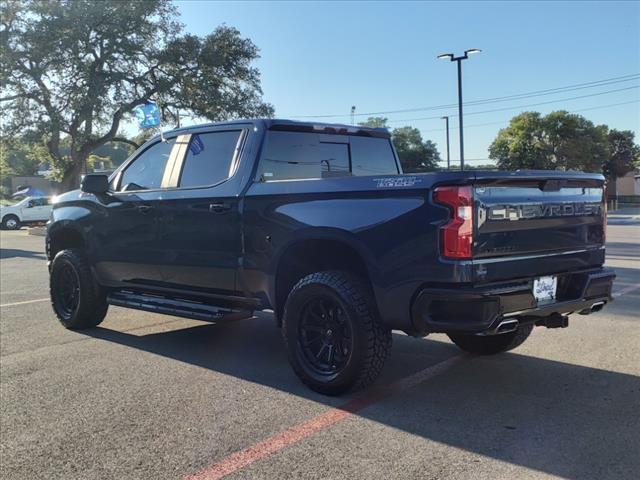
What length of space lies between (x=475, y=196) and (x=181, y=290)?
3059 mm

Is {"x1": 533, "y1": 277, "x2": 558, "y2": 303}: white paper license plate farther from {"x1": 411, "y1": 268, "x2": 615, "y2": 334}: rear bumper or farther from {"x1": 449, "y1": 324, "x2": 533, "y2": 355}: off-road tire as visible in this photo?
{"x1": 449, "y1": 324, "x2": 533, "y2": 355}: off-road tire

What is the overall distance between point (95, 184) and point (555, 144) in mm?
45857

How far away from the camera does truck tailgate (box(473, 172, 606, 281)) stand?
3.76 meters

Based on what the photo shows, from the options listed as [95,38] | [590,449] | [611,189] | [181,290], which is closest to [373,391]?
[590,449]

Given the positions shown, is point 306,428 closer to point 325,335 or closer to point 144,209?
point 325,335

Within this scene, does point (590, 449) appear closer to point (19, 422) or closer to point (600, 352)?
point (600, 352)

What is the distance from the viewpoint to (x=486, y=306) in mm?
3672

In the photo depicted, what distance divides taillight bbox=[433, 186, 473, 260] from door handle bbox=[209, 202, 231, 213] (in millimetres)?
1965

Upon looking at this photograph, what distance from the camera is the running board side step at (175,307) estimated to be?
5.12 metres

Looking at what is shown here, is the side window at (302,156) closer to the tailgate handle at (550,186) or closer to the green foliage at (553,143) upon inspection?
the tailgate handle at (550,186)

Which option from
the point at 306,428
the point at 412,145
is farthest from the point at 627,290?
the point at 412,145

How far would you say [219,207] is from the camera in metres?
5.06

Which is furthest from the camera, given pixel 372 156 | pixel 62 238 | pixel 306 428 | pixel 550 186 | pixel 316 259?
pixel 62 238

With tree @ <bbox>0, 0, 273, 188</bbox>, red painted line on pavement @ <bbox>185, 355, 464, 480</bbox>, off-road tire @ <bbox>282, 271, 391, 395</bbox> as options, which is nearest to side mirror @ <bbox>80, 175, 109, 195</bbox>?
off-road tire @ <bbox>282, 271, 391, 395</bbox>
